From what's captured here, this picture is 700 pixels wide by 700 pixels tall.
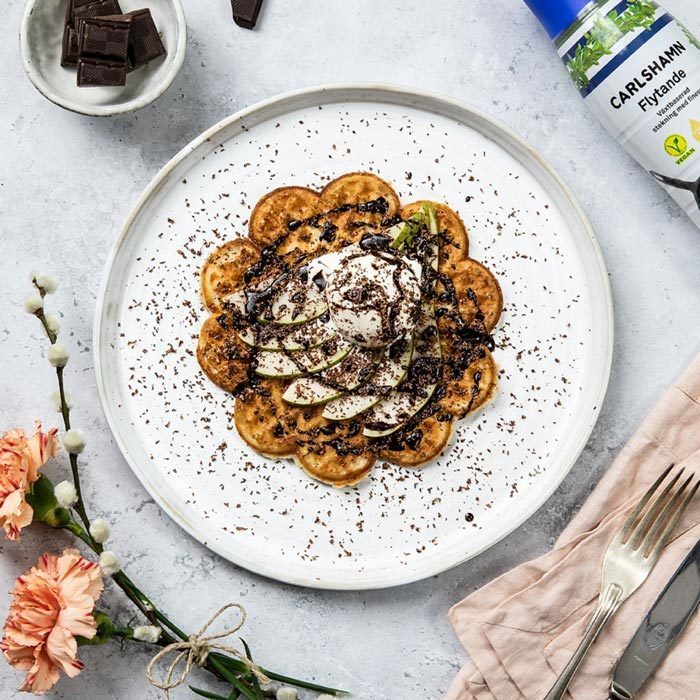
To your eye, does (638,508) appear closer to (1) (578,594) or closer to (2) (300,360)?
(1) (578,594)

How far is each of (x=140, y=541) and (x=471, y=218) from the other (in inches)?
80.8

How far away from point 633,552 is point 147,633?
204cm

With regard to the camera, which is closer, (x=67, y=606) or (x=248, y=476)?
(x=67, y=606)

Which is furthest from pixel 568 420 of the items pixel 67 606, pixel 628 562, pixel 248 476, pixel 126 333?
pixel 67 606

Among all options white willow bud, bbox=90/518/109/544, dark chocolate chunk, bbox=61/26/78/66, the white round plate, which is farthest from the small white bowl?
white willow bud, bbox=90/518/109/544

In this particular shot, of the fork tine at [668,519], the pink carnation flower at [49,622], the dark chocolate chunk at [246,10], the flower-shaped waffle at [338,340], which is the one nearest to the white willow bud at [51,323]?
the flower-shaped waffle at [338,340]

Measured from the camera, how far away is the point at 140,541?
11.3ft

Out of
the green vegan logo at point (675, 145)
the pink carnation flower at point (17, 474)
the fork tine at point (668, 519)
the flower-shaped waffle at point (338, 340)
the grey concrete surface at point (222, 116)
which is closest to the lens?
the pink carnation flower at point (17, 474)

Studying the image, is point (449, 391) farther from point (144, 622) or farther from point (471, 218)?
point (144, 622)

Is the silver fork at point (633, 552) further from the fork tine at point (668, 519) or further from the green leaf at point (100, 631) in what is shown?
the green leaf at point (100, 631)

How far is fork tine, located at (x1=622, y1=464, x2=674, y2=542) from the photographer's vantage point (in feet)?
10.3

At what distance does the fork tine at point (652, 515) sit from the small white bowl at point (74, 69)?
Answer: 2642mm

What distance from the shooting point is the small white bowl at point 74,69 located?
3174 millimetres

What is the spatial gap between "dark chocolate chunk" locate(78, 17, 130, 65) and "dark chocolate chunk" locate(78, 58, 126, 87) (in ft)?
0.06
